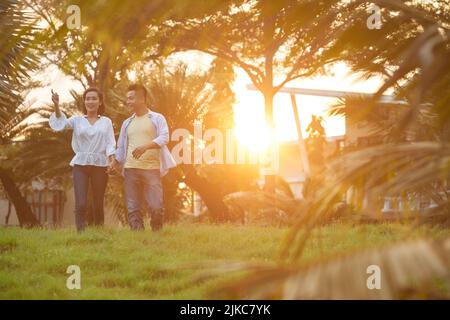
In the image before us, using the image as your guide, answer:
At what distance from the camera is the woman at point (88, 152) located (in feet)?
30.6

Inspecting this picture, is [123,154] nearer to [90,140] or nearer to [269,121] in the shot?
[90,140]

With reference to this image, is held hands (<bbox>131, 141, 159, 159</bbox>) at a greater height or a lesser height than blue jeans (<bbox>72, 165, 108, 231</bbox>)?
greater

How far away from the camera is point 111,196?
27000 mm

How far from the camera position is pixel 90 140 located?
30.6 ft

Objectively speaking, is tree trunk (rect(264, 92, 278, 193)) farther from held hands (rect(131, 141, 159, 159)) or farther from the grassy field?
held hands (rect(131, 141, 159, 159))

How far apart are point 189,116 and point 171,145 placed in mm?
1052

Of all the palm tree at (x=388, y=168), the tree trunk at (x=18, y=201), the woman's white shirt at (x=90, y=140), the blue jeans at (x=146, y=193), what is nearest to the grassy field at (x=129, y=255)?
the blue jeans at (x=146, y=193)

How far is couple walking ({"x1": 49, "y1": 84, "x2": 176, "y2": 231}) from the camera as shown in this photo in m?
9.33

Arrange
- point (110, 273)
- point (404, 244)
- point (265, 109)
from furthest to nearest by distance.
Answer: point (265, 109) < point (110, 273) < point (404, 244)

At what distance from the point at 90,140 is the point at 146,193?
3.11 ft

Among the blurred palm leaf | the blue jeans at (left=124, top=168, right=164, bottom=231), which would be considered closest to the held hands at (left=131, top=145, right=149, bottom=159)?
the blue jeans at (left=124, top=168, right=164, bottom=231)

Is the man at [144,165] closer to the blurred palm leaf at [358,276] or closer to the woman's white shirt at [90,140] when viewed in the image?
the woman's white shirt at [90,140]
